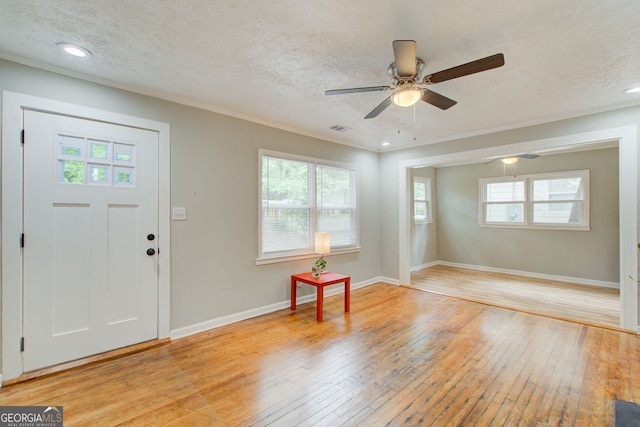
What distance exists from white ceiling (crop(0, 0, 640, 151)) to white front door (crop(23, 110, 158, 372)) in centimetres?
61

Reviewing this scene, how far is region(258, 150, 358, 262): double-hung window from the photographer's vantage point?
3791 millimetres

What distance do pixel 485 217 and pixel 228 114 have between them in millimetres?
6083

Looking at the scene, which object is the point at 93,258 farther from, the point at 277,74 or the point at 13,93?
the point at 277,74

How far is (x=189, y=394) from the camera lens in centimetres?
208

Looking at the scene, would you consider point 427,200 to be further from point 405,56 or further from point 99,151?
point 99,151

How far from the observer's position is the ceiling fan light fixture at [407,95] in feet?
7.06

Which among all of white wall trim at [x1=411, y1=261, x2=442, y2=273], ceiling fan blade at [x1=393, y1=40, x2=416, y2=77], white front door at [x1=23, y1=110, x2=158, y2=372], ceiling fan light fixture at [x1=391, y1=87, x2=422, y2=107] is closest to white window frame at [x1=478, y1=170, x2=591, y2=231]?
white wall trim at [x1=411, y1=261, x2=442, y2=273]

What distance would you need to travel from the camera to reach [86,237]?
8.30 ft

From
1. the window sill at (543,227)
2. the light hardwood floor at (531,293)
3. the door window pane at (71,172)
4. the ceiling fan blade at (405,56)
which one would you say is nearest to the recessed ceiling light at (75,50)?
the door window pane at (71,172)

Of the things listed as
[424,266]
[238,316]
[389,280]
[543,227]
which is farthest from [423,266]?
[238,316]

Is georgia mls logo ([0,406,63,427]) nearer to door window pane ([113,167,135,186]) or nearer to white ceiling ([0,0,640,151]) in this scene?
door window pane ([113,167,135,186])

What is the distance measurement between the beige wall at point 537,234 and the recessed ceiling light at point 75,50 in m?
7.12

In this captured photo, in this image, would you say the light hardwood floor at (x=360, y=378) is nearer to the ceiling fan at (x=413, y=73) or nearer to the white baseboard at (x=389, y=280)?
the white baseboard at (x=389, y=280)

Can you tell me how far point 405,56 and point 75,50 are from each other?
247 centimetres
